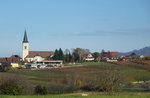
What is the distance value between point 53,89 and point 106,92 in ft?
53.0

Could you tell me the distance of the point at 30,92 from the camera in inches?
1908

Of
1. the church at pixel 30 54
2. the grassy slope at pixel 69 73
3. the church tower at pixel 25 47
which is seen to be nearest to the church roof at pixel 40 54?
the church at pixel 30 54

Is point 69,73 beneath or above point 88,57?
beneath

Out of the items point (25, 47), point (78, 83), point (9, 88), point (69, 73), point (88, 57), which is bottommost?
point (78, 83)

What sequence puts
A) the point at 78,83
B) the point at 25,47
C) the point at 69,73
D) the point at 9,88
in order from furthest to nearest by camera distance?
the point at 25,47 → the point at 69,73 → the point at 78,83 → the point at 9,88

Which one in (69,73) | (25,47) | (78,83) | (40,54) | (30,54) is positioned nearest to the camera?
(78,83)

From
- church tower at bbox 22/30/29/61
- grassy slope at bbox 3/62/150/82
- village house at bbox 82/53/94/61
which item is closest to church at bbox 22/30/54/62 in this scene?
church tower at bbox 22/30/29/61

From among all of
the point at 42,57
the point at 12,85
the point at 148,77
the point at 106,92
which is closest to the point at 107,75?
the point at 106,92

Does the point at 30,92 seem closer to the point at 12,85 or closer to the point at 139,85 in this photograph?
the point at 12,85

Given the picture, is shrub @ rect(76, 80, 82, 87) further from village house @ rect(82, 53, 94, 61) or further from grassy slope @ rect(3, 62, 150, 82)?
village house @ rect(82, 53, 94, 61)

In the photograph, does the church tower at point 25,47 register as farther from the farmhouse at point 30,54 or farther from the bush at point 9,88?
the bush at point 9,88

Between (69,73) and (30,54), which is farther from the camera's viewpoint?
(30,54)

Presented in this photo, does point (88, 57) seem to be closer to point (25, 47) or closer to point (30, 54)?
point (30, 54)

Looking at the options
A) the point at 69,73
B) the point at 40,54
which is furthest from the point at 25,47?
the point at 69,73
